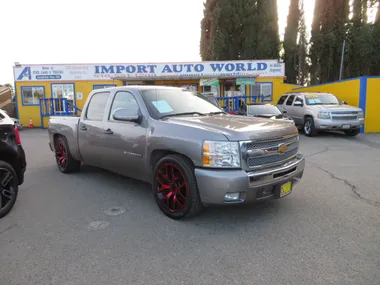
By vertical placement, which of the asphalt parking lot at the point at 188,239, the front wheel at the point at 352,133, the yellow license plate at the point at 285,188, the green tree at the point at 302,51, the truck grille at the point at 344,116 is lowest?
the asphalt parking lot at the point at 188,239

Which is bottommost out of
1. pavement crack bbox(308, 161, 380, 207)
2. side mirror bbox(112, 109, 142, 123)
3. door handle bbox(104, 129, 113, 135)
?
pavement crack bbox(308, 161, 380, 207)

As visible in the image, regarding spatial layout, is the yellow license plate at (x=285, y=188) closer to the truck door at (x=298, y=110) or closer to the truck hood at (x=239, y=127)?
the truck hood at (x=239, y=127)

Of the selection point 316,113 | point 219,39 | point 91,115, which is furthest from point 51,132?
point 219,39

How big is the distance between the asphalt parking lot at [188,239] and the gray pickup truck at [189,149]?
1.34ft

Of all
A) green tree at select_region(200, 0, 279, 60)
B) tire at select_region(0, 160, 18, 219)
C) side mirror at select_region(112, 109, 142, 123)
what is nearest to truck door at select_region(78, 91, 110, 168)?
side mirror at select_region(112, 109, 142, 123)

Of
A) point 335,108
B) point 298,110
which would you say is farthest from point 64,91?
point 335,108

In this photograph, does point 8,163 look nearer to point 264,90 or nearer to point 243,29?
point 264,90

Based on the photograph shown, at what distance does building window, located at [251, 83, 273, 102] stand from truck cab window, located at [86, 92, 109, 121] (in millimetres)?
15514

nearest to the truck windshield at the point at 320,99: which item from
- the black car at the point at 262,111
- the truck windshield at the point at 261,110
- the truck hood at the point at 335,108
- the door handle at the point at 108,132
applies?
the truck hood at the point at 335,108

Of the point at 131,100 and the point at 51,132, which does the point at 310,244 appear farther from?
the point at 51,132

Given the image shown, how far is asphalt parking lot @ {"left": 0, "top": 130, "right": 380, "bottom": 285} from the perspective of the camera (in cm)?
276

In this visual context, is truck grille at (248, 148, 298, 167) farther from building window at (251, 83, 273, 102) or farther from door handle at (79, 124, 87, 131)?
building window at (251, 83, 273, 102)

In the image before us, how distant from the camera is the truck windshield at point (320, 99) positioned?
42.0 feet

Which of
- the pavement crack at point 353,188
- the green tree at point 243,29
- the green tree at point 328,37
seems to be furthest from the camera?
the green tree at point 243,29
